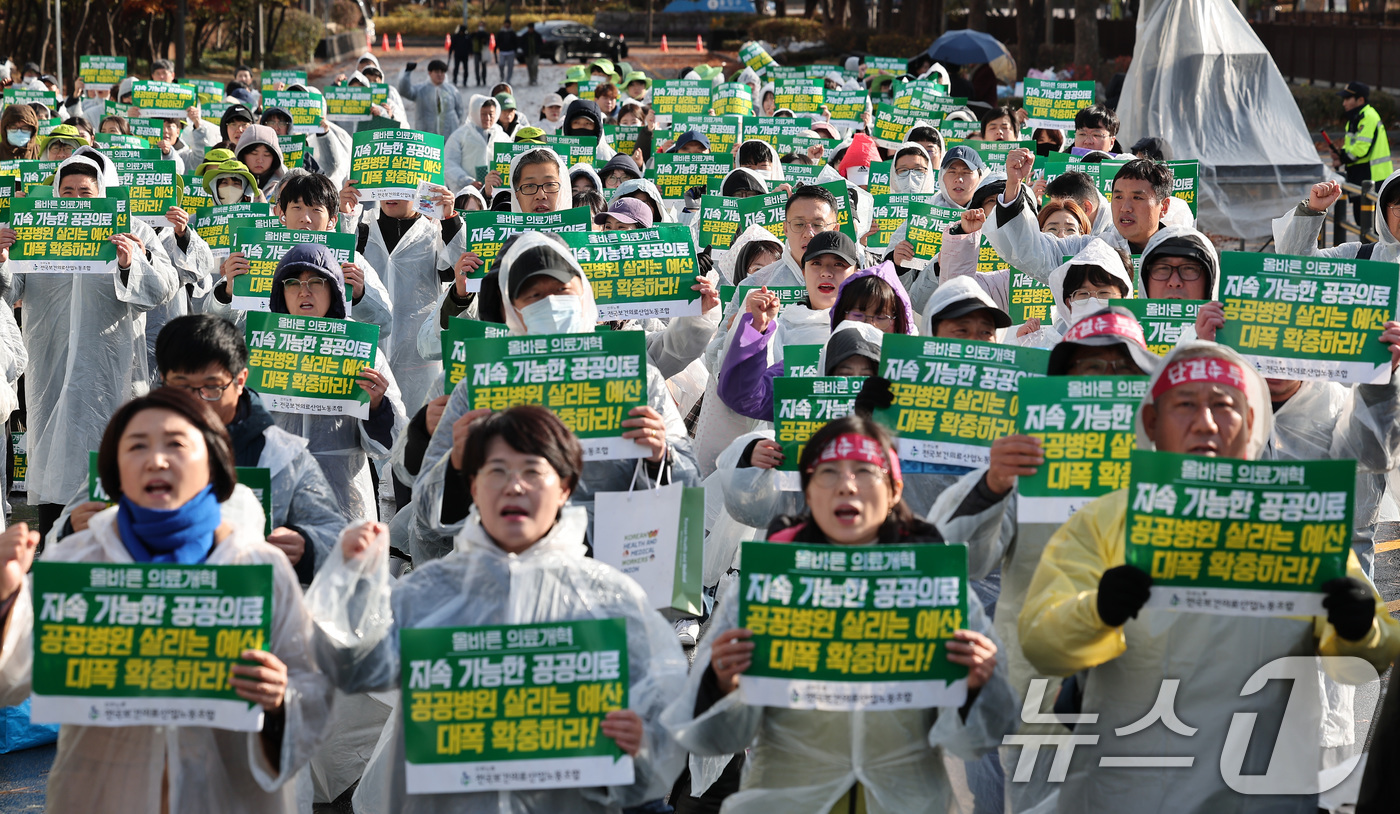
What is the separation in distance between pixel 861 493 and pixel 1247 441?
2.90 feet

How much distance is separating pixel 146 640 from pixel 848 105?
45.3 ft

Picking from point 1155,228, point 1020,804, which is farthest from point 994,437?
point 1155,228

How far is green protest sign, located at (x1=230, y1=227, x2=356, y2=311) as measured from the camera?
23.8 ft

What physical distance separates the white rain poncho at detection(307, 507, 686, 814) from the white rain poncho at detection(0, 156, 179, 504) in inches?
214

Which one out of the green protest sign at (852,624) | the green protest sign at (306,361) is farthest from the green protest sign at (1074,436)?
the green protest sign at (306,361)

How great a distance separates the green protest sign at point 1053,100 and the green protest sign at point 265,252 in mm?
7665

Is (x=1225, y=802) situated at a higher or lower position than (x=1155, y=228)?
lower

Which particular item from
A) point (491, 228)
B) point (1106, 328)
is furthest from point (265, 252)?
point (1106, 328)

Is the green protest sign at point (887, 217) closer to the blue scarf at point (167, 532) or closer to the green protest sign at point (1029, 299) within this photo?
the green protest sign at point (1029, 299)

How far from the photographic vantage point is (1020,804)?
451cm

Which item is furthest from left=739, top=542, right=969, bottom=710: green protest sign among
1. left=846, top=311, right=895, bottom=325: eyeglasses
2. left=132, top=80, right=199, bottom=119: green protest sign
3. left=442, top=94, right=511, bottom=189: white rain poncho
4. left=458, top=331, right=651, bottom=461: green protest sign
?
left=132, top=80, right=199, bottom=119: green protest sign

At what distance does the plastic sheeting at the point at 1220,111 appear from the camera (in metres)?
17.5

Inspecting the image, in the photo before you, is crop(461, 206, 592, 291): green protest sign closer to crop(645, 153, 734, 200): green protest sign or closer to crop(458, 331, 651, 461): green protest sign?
crop(458, 331, 651, 461): green protest sign

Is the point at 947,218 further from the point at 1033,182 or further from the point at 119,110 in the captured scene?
the point at 119,110
